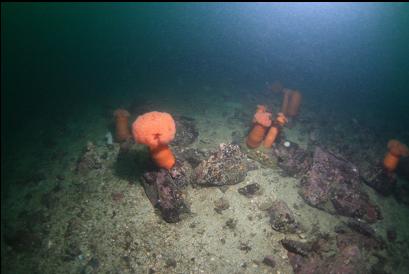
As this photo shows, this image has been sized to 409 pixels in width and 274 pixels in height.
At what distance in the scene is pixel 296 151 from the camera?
7039 mm

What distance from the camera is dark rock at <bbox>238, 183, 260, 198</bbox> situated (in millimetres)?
5988

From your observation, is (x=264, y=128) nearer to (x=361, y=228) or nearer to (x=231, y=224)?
(x=231, y=224)

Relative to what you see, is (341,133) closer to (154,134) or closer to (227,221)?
(227,221)

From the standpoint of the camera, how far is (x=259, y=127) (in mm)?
6824

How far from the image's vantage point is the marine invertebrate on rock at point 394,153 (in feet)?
21.2

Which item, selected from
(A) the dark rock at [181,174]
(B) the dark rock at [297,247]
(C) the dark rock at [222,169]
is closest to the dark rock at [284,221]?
(B) the dark rock at [297,247]

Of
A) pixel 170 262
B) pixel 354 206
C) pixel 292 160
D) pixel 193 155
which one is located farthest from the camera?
pixel 292 160

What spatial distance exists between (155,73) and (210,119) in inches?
342

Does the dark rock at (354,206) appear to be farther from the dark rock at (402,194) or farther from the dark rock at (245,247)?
the dark rock at (245,247)

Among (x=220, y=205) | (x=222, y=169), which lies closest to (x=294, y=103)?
(x=222, y=169)

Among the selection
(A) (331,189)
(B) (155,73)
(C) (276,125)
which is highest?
(C) (276,125)

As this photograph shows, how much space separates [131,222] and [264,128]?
154 inches

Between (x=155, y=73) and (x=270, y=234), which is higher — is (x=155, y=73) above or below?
below

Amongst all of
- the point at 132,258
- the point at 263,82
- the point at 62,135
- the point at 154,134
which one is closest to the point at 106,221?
the point at 132,258
